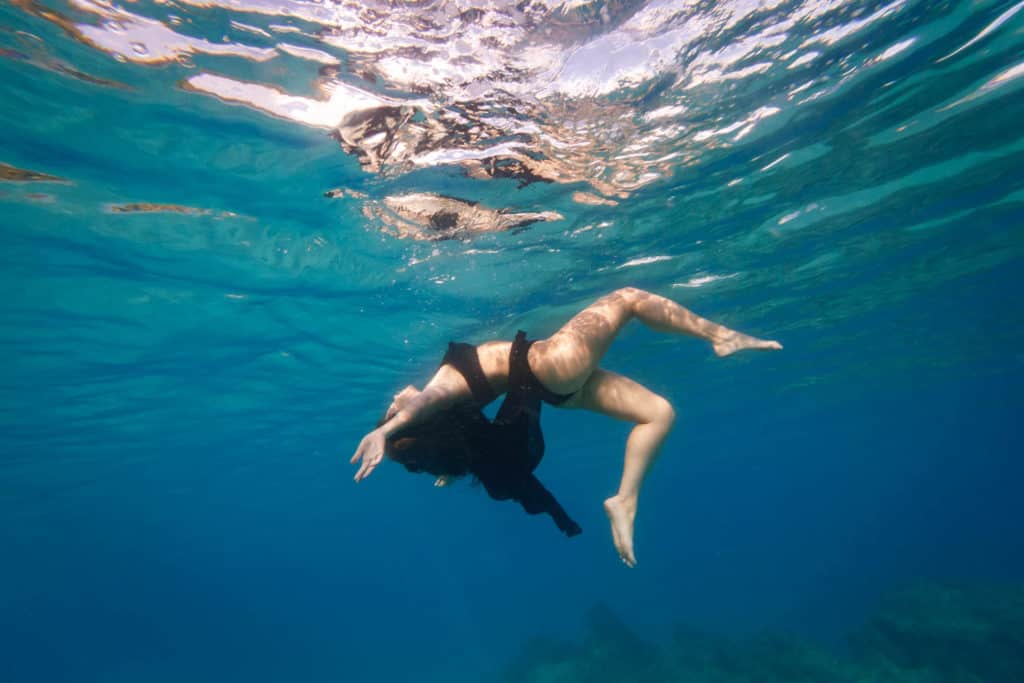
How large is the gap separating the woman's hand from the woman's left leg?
1657 millimetres

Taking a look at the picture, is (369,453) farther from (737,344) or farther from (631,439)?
(737,344)

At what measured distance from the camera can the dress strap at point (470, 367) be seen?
4371 mm

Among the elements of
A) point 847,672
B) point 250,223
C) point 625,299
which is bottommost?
point 847,672

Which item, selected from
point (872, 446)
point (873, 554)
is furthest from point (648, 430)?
point (872, 446)

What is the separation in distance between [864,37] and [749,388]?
96.5ft

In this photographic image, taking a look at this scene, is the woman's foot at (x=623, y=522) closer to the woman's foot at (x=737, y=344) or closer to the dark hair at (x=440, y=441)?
the dark hair at (x=440, y=441)

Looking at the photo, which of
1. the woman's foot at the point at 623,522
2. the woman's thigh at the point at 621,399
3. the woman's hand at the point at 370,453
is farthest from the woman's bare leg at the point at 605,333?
the woman's hand at the point at 370,453

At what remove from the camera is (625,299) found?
13.7ft

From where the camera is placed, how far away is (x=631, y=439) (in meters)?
3.87

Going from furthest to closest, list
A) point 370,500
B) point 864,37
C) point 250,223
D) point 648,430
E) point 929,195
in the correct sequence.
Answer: point 370,500
point 929,195
point 250,223
point 864,37
point 648,430

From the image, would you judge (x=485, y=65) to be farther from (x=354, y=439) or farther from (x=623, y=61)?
(x=354, y=439)

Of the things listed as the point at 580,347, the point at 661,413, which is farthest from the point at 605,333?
the point at 661,413

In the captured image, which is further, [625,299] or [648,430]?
[625,299]

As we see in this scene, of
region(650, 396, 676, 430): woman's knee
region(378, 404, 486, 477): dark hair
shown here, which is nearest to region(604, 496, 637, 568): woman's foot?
region(650, 396, 676, 430): woman's knee
